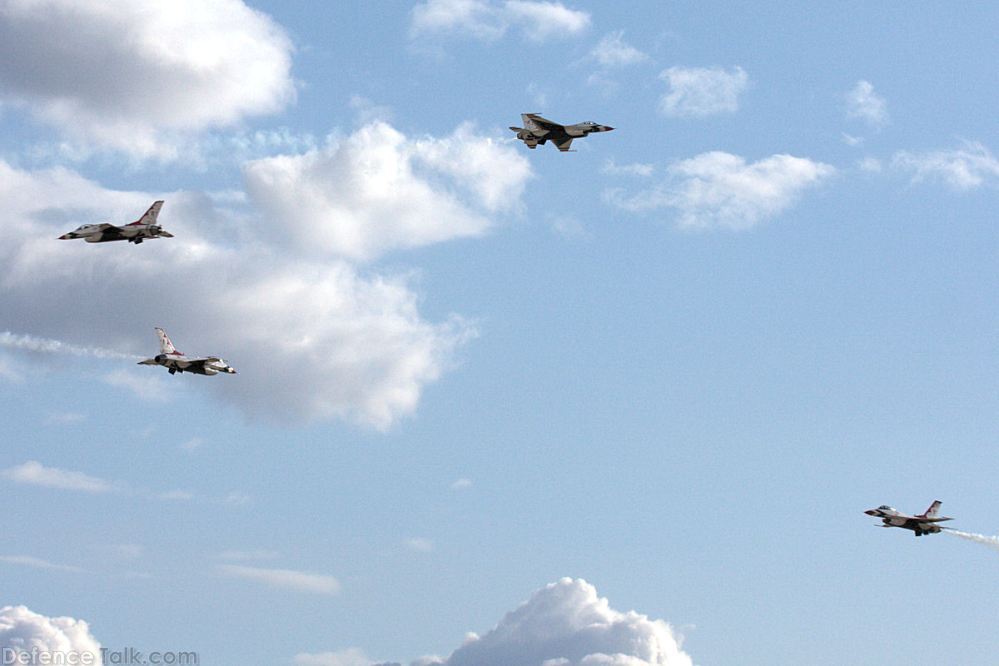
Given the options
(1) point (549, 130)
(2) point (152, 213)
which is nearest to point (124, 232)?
(2) point (152, 213)

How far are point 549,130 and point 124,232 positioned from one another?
61.0 meters

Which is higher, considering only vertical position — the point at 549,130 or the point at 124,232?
the point at 549,130

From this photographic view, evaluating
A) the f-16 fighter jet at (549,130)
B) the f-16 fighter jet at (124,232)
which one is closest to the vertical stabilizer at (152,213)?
the f-16 fighter jet at (124,232)

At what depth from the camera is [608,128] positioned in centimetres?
19162

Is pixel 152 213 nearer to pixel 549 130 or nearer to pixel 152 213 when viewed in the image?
pixel 152 213

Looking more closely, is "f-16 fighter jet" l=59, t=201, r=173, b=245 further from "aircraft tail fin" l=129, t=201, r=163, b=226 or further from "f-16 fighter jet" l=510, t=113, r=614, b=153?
"f-16 fighter jet" l=510, t=113, r=614, b=153

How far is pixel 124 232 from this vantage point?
182 metres

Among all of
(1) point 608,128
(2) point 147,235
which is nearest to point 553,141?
(1) point 608,128

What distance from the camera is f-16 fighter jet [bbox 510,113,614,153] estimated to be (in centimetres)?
19025

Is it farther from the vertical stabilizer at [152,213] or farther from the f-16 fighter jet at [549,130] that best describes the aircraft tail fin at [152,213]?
the f-16 fighter jet at [549,130]

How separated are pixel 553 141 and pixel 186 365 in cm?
6095

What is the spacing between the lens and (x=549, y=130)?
627 ft

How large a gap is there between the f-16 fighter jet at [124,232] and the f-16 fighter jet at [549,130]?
170 ft

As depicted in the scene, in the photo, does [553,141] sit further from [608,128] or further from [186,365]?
[186,365]
